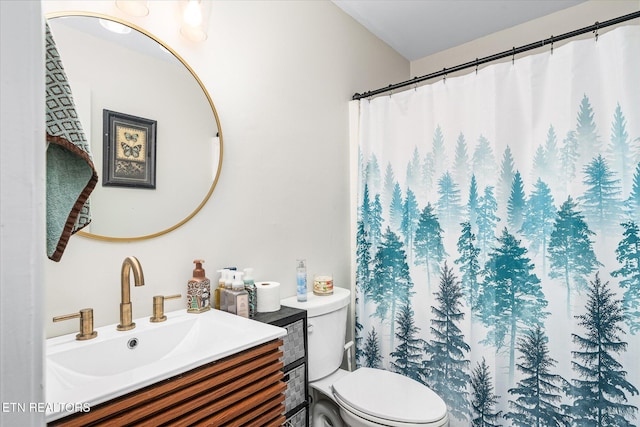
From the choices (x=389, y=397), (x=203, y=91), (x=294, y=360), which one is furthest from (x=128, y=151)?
(x=389, y=397)

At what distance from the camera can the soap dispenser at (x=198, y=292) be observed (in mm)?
1291

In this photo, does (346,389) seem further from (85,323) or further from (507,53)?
(507,53)

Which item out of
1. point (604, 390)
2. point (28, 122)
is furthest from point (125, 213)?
point (604, 390)

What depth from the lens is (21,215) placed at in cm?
32

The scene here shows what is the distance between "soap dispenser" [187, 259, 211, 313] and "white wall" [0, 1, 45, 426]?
98cm

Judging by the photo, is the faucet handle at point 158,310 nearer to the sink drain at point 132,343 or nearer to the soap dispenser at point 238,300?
the sink drain at point 132,343

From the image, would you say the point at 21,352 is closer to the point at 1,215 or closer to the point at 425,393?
the point at 1,215

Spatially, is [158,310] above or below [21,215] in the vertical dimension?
below

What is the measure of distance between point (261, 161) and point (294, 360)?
0.90 metres

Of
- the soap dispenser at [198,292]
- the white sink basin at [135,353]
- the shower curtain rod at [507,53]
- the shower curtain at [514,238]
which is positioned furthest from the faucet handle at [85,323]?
the shower curtain rod at [507,53]

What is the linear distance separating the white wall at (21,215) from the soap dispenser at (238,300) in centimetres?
99

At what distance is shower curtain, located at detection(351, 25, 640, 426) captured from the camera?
140 centimetres

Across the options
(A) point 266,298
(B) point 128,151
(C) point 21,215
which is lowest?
(A) point 266,298

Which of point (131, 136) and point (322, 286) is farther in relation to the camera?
point (322, 286)
